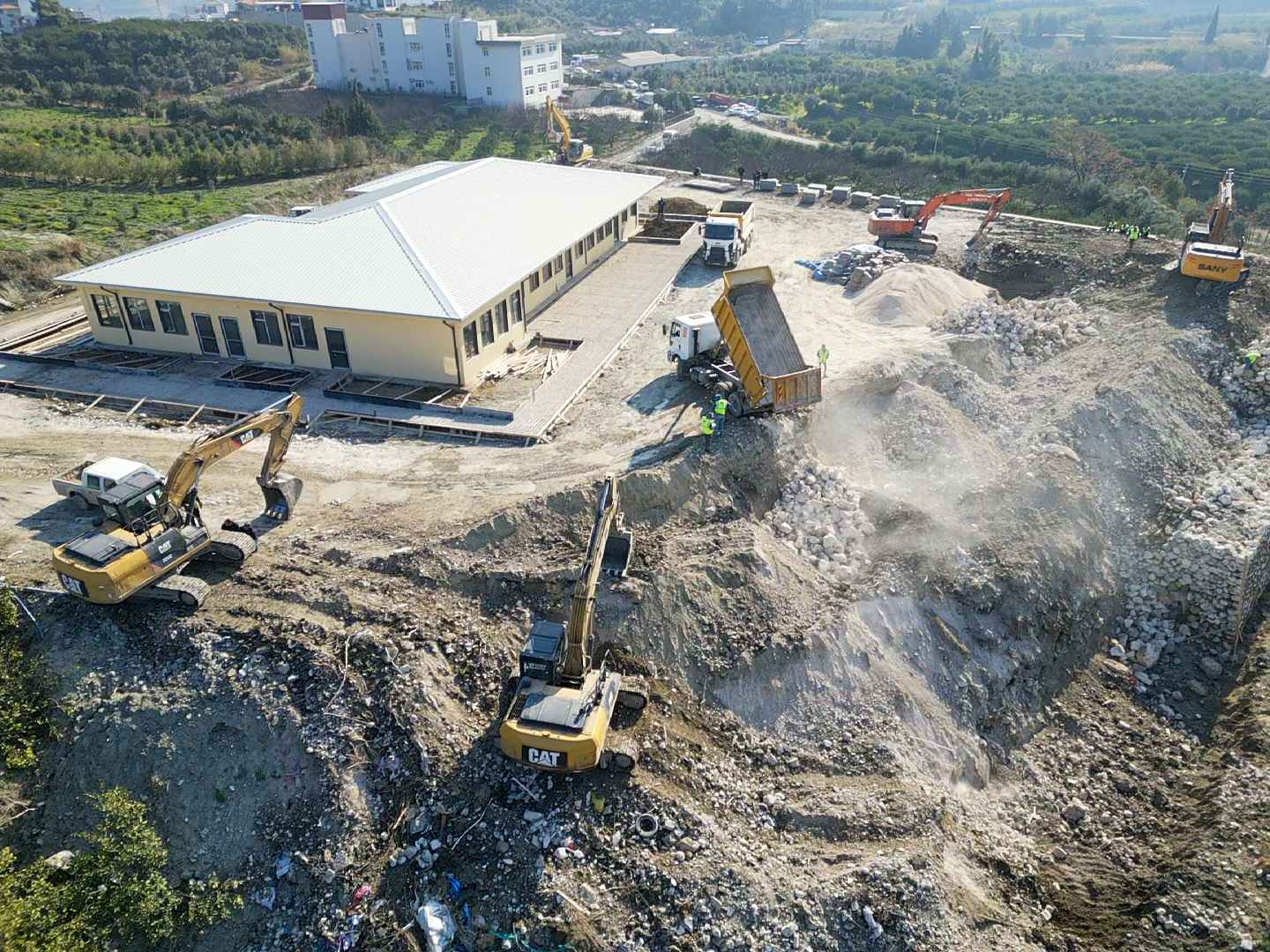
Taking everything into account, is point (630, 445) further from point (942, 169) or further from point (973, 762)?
point (942, 169)

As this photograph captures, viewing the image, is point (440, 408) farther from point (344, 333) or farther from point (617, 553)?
point (617, 553)

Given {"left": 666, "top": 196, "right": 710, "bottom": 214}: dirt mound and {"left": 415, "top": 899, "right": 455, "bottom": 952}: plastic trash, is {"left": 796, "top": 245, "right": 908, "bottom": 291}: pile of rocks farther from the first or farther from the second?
{"left": 415, "top": 899, "right": 455, "bottom": 952}: plastic trash

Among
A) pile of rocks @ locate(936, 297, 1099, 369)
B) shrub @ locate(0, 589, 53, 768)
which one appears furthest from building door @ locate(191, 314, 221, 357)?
pile of rocks @ locate(936, 297, 1099, 369)

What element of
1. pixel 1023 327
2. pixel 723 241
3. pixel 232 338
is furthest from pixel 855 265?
pixel 232 338

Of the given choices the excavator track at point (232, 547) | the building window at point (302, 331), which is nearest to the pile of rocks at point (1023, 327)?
the building window at point (302, 331)

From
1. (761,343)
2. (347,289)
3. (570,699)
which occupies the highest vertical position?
(347,289)

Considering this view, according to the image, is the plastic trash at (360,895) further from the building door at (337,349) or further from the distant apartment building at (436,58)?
the distant apartment building at (436,58)
